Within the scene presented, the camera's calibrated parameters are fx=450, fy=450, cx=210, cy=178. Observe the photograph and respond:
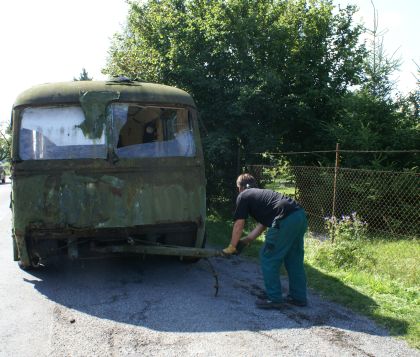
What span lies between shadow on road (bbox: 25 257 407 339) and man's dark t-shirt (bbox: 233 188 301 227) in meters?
0.99

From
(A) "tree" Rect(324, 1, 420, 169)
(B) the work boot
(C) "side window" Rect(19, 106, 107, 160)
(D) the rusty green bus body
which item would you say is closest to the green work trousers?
(B) the work boot

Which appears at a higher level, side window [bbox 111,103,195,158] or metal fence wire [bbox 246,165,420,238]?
side window [bbox 111,103,195,158]

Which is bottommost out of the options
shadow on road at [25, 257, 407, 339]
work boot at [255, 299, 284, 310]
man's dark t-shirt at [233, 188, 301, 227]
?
shadow on road at [25, 257, 407, 339]

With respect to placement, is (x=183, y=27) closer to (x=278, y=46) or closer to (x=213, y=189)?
(x=278, y=46)

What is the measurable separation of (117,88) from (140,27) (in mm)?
9802

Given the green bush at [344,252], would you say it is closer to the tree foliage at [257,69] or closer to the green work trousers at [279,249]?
the green work trousers at [279,249]

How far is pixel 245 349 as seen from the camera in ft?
12.4

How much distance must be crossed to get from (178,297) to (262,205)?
148 centimetres

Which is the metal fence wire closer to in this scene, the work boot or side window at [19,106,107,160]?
the work boot

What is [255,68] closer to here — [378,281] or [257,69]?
[257,69]

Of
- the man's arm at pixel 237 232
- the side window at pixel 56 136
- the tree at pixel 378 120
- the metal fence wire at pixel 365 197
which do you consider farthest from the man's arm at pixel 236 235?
the tree at pixel 378 120

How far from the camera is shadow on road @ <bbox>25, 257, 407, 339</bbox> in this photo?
4434 mm

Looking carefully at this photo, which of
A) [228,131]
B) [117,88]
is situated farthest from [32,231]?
[228,131]

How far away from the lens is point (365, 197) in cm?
872
